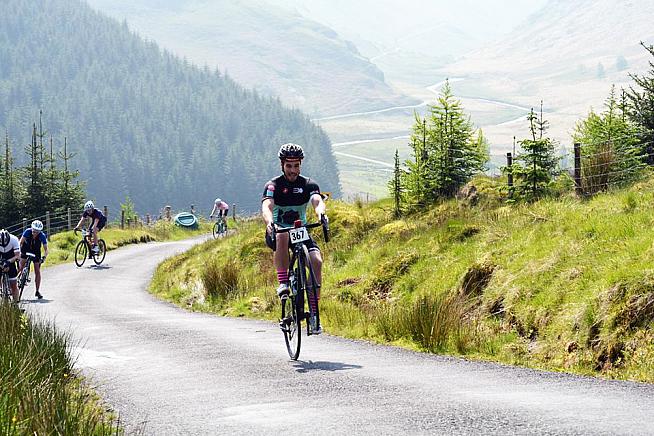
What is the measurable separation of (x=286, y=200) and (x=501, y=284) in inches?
167

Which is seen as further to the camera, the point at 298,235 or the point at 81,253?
the point at 81,253

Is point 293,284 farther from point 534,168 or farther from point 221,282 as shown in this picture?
point 221,282

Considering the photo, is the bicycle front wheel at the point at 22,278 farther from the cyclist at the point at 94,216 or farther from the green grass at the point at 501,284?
the cyclist at the point at 94,216

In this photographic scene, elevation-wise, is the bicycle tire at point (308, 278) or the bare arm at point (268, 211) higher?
the bare arm at point (268, 211)

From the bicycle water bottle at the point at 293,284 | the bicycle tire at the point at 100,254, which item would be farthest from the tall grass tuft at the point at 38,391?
the bicycle tire at the point at 100,254

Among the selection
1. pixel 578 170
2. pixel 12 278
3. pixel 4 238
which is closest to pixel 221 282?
pixel 12 278

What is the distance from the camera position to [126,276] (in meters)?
28.7

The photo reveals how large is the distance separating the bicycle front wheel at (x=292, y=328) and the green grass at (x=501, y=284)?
6.04ft

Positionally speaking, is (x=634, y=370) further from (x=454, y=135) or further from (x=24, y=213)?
(x=24, y=213)

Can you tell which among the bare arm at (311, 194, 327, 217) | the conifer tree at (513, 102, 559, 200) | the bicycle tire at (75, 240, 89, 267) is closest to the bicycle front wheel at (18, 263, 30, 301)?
the bicycle tire at (75, 240, 89, 267)

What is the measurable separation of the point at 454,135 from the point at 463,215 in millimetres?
3910

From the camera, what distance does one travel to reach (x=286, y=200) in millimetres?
9680

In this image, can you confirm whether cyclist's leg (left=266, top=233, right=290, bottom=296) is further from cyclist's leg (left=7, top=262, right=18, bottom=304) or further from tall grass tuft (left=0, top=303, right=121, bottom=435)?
cyclist's leg (left=7, top=262, right=18, bottom=304)

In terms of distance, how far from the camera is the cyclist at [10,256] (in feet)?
62.0
